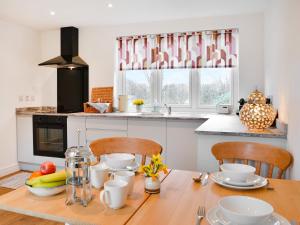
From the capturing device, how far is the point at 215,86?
12.9 feet

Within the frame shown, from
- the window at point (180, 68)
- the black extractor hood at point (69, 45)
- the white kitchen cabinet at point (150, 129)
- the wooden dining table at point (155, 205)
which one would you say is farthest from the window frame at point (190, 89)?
the wooden dining table at point (155, 205)

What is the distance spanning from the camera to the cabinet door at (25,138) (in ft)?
13.5

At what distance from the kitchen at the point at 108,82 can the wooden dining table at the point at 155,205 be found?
1.77 m

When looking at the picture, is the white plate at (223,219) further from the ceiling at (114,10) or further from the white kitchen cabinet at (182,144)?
the ceiling at (114,10)

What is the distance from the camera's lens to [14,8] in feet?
11.2

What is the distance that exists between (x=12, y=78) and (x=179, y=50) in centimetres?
253

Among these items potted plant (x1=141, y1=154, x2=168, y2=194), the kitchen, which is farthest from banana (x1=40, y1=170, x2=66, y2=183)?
the kitchen

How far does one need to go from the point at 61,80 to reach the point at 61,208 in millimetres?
3798

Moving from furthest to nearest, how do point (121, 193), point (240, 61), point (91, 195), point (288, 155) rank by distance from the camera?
point (240, 61) → point (288, 155) → point (91, 195) → point (121, 193)

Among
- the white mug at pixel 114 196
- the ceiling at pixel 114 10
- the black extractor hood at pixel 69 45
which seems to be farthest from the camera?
the black extractor hood at pixel 69 45

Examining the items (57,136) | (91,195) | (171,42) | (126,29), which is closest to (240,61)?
(171,42)

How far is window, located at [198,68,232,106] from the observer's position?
12.7 feet

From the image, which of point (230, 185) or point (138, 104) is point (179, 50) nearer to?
point (138, 104)

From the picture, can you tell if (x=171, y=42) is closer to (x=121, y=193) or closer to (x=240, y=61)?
(x=240, y=61)
